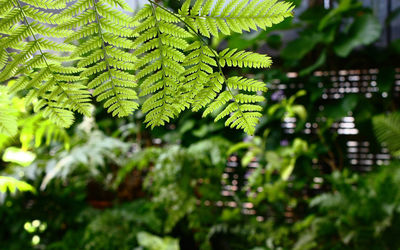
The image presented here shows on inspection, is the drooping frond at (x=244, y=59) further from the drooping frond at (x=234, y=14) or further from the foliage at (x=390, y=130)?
the foliage at (x=390, y=130)

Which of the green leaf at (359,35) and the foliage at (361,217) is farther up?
the green leaf at (359,35)

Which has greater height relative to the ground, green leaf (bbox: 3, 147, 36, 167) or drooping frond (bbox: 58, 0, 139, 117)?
drooping frond (bbox: 58, 0, 139, 117)

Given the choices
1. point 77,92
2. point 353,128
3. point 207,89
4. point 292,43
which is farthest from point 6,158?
point 353,128

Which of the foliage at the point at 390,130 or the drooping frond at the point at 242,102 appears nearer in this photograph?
the drooping frond at the point at 242,102

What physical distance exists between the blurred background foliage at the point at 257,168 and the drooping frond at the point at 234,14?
1549 mm

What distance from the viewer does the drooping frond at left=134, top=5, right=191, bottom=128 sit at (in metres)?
0.29

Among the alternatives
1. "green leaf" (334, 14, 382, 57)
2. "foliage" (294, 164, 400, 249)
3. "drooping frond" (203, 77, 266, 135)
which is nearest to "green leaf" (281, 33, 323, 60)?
"green leaf" (334, 14, 382, 57)

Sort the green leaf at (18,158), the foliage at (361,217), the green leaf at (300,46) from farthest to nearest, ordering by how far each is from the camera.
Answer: the green leaf at (300,46) → the foliage at (361,217) → the green leaf at (18,158)

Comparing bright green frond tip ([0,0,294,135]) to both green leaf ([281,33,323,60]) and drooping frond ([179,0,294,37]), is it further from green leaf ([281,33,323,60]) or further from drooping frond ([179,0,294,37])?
green leaf ([281,33,323,60])

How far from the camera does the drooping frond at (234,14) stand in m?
0.26

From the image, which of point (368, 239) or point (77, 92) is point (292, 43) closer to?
point (368, 239)

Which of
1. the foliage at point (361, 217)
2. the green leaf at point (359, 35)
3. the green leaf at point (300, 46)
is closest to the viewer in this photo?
the foliage at point (361, 217)

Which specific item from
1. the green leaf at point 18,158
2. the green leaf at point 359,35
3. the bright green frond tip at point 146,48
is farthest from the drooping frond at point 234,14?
the green leaf at point 359,35

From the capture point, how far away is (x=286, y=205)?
84.2 inches
